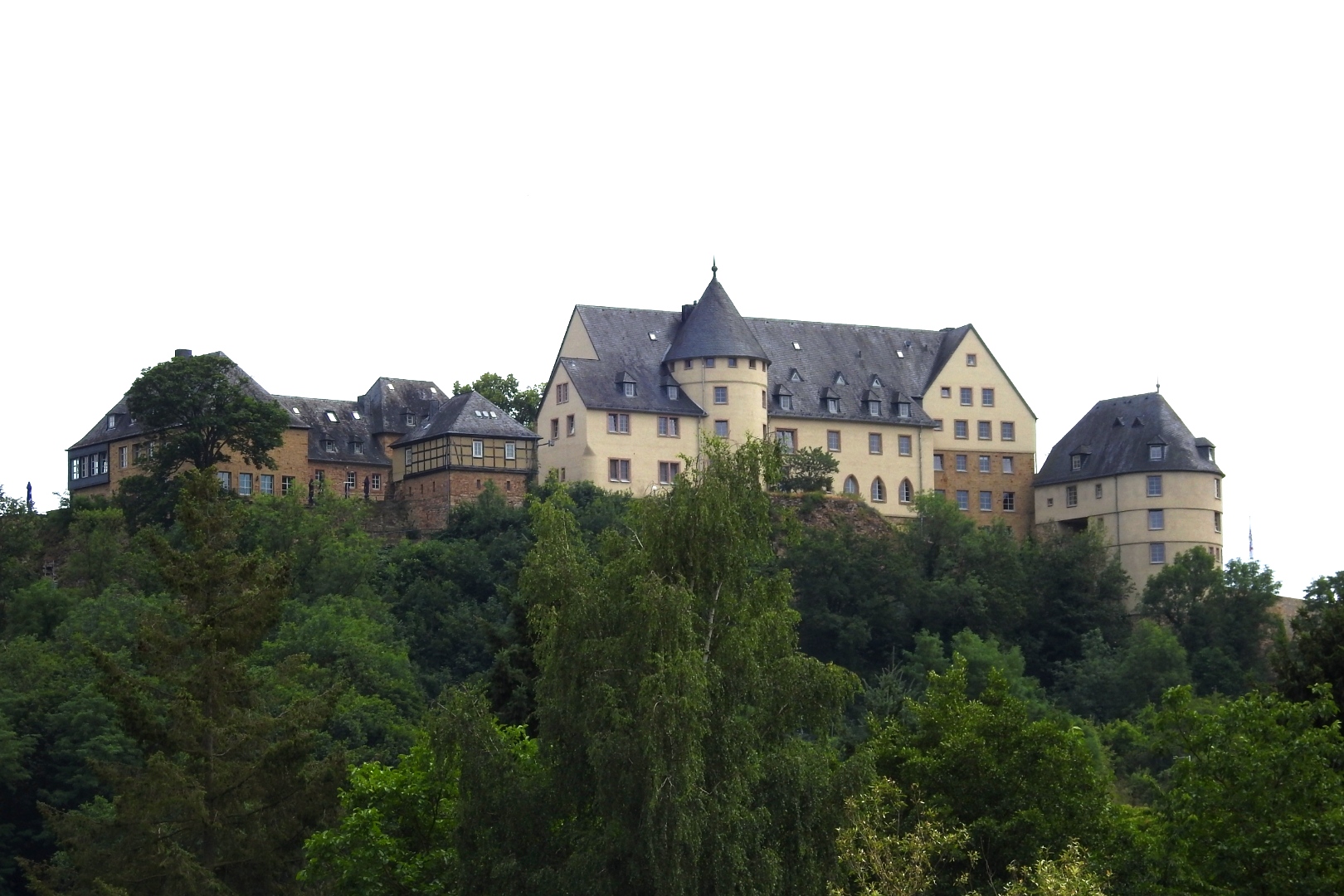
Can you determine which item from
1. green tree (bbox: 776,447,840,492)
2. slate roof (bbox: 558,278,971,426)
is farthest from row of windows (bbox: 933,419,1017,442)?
green tree (bbox: 776,447,840,492)

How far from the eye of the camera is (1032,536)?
322 feet

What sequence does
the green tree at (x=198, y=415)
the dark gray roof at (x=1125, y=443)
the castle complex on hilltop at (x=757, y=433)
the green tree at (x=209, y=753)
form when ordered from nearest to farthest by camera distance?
the green tree at (x=209, y=753)
the green tree at (x=198, y=415)
the castle complex on hilltop at (x=757, y=433)
the dark gray roof at (x=1125, y=443)

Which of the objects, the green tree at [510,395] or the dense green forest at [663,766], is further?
the green tree at [510,395]

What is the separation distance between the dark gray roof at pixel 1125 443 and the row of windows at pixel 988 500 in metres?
1.27

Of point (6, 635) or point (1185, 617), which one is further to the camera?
point (1185, 617)

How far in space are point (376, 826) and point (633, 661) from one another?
826 centimetres

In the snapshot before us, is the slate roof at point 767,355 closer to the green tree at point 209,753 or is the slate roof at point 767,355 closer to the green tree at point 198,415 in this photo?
the green tree at point 198,415

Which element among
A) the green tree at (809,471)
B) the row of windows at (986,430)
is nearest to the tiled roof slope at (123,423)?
the green tree at (809,471)

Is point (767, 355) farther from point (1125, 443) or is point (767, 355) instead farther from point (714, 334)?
point (1125, 443)

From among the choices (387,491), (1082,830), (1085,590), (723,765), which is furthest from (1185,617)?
(723,765)

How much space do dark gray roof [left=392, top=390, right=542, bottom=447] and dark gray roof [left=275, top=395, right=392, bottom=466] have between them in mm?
1723

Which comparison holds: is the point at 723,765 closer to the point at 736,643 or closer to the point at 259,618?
the point at 736,643

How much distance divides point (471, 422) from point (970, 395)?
20597mm

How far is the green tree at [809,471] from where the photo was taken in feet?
308
